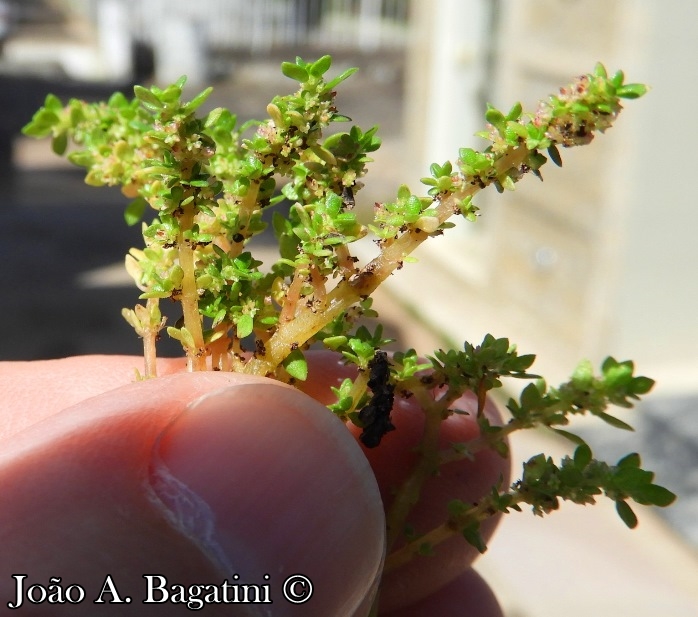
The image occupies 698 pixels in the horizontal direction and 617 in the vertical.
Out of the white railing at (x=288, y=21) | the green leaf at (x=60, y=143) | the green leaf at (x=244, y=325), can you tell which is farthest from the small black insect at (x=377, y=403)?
the white railing at (x=288, y=21)

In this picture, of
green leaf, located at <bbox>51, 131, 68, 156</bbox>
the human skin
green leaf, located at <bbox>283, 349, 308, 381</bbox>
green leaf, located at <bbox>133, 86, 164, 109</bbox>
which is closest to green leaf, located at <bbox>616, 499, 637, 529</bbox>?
the human skin

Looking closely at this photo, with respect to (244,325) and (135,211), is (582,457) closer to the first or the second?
(244,325)

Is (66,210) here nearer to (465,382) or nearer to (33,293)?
(33,293)

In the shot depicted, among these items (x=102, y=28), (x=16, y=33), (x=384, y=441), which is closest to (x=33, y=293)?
(x=384, y=441)

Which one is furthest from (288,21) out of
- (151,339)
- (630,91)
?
(630,91)

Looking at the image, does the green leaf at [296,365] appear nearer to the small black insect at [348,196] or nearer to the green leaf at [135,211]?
the small black insect at [348,196]

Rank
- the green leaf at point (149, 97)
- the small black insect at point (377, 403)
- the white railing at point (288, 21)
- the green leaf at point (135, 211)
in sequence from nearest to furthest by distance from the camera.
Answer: the green leaf at point (149, 97), the small black insect at point (377, 403), the green leaf at point (135, 211), the white railing at point (288, 21)

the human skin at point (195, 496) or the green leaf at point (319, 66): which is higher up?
the green leaf at point (319, 66)
